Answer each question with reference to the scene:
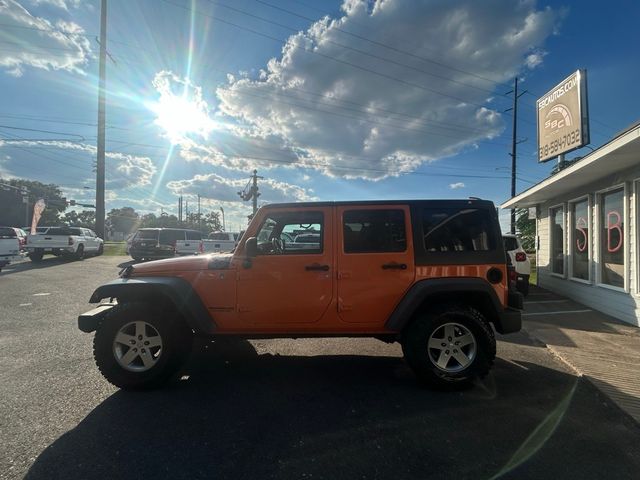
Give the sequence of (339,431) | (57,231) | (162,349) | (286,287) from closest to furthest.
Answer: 1. (339,431)
2. (162,349)
3. (286,287)
4. (57,231)

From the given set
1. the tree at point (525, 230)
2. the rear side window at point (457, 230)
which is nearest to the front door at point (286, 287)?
the rear side window at point (457, 230)

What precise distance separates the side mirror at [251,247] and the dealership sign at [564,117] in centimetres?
1271

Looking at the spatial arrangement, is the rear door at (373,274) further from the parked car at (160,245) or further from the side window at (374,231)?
the parked car at (160,245)

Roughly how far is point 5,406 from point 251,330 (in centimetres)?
228

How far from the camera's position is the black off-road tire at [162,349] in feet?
12.7

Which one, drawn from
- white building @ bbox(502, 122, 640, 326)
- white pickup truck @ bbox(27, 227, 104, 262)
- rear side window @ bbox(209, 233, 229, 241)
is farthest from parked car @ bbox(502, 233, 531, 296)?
white pickup truck @ bbox(27, 227, 104, 262)

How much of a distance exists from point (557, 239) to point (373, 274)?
9.30m

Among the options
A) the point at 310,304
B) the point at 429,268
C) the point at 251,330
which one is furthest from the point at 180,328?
the point at 429,268

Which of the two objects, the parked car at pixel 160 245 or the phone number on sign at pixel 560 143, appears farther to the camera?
the parked car at pixel 160 245

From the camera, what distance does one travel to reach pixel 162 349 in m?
3.91

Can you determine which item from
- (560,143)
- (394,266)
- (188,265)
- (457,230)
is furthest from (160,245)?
(560,143)

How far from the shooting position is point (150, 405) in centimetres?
354

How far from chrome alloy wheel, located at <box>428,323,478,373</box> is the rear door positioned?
594 millimetres

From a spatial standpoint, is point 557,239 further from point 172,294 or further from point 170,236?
point 170,236
